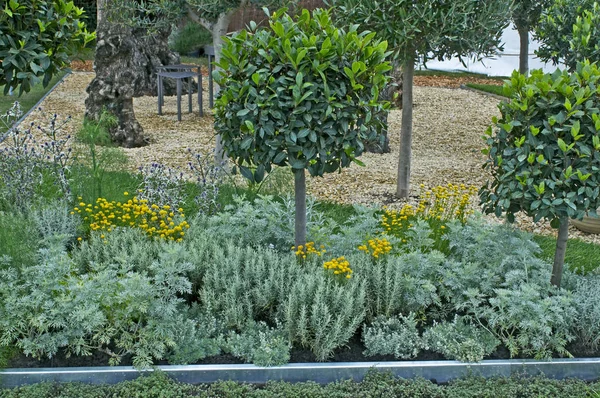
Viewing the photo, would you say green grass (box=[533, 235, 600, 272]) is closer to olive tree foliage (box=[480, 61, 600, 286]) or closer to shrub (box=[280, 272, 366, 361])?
olive tree foliage (box=[480, 61, 600, 286])

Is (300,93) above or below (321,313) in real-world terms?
above

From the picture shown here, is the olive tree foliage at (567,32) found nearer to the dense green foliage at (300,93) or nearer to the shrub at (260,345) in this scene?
the dense green foliage at (300,93)

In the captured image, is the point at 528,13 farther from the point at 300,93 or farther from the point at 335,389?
the point at 335,389

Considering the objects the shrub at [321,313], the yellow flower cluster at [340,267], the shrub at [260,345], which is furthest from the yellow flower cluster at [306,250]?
the shrub at [260,345]

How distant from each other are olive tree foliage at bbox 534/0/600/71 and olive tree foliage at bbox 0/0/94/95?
3974mm

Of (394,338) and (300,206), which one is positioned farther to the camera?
(300,206)

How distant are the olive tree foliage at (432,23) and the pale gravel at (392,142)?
150cm

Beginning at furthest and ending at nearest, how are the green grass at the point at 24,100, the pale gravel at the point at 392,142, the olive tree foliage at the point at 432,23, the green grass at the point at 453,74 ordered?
the green grass at the point at 453,74 → the green grass at the point at 24,100 → the pale gravel at the point at 392,142 → the olive tree foliage at the point at 432,23

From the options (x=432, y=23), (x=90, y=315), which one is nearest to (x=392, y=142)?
(x=432, y=23)

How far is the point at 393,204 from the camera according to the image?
274 inches

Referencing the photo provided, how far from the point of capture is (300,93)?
13.1 ft

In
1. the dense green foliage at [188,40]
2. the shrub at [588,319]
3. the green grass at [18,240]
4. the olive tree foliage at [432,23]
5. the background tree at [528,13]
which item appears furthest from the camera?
the dense green foliage at [188,40]

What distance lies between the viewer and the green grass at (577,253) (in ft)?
17.6

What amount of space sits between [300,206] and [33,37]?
6.02 ft
